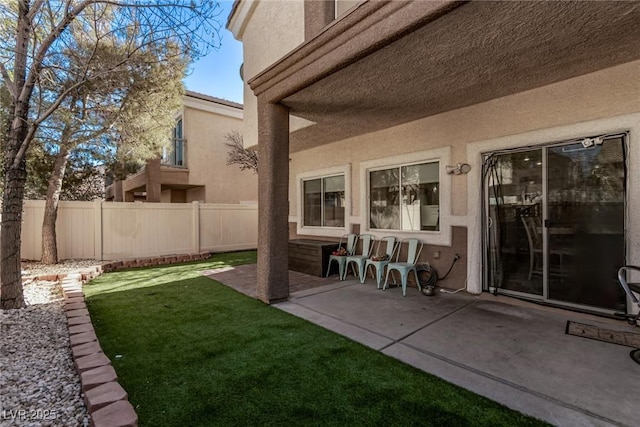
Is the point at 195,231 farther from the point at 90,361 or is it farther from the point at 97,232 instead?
the point at 90,361

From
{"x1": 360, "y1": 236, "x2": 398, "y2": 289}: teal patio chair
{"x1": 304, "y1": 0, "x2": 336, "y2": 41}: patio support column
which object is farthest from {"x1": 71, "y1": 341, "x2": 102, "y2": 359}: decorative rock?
{"x1": 304, "y1": 0, "x2": 336, "y2": 41}: patio support column

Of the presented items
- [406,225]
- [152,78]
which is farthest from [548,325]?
[152,78]

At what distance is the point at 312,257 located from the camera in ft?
23.9

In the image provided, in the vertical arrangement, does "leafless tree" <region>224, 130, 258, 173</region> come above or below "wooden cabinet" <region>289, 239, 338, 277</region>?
above

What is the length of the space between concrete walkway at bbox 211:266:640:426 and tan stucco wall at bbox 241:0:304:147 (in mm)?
4597

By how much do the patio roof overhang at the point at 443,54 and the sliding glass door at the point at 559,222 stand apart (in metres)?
1.18

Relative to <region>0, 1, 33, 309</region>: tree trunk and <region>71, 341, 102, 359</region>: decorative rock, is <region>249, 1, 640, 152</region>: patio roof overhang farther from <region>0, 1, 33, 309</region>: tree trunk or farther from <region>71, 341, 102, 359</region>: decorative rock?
<region>71, 341, 102, 359</region>: decorative rock

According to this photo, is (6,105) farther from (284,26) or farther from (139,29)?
(284,26)

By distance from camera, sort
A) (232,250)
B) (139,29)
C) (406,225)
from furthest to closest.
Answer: (232,250) → (406,225) → (139,29)

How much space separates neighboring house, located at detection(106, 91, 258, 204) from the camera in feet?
41.4

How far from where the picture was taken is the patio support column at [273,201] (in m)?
4.95

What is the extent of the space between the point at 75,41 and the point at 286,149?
3.64m

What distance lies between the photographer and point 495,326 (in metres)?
3.96

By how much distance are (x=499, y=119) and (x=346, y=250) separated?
409cm
